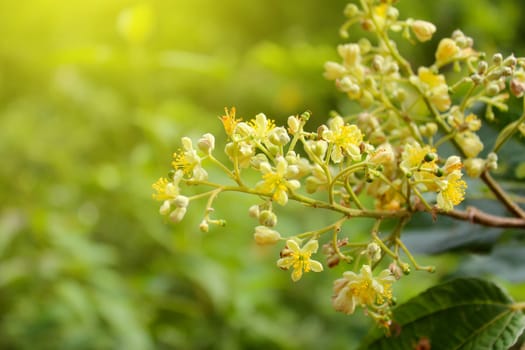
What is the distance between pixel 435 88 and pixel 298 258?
325mm

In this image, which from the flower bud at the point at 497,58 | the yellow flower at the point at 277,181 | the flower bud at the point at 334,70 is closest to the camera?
the yellow flower at the point at 277,181

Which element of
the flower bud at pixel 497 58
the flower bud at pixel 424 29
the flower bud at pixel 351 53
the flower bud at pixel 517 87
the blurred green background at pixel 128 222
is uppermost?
the blurred green background at pixel 128 222

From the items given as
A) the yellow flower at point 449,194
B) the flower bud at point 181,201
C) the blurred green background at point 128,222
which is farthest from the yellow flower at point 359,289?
the blurred green background at point 128,222

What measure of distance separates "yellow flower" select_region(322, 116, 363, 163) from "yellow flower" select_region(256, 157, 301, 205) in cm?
7

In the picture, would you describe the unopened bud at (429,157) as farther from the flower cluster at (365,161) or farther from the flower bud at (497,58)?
the flower bud at (497,58)

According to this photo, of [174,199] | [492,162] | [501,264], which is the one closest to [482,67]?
[492,162]

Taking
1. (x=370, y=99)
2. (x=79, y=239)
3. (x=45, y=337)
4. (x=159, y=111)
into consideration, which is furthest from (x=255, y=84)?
(x=370, y=99)

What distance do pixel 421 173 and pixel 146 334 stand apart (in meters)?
1.45

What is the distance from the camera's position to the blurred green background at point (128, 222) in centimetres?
206

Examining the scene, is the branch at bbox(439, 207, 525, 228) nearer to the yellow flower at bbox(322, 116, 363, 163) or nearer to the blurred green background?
the yellow flower at bbox(322, 116, 363, 163)

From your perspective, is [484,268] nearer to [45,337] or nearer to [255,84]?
[45,337]

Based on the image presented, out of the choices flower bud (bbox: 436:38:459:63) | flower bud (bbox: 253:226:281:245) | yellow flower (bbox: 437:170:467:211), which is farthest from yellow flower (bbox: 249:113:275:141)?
flower bud (bbox: 436:38:459:63)

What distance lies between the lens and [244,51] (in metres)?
4.29

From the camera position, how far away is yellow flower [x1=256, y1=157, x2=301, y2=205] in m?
0.74
